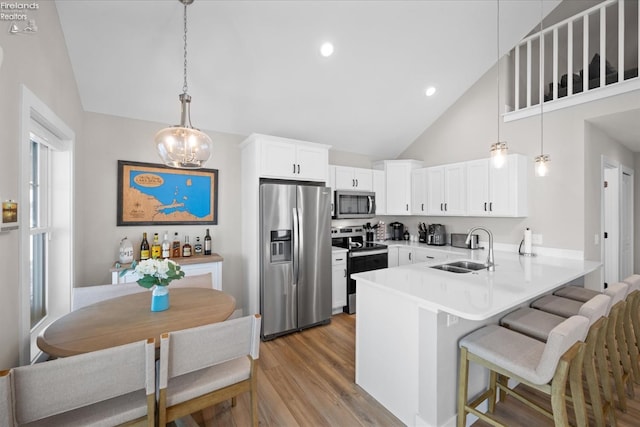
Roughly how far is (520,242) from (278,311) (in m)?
3.29

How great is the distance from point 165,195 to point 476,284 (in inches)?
131

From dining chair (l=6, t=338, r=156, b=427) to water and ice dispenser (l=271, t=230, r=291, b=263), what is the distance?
1.96 metres

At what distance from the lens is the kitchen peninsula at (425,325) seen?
1.68 m

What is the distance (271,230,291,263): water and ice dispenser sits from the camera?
3.22 m

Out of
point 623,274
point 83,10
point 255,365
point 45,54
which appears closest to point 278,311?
point 255,365

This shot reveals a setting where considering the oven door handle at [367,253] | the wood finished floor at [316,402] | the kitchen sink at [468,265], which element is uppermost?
the kitchen sink at [468,265]

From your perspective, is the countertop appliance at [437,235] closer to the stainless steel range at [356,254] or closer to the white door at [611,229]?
the stainless steel range at [356,254]

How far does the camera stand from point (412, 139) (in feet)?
16.2

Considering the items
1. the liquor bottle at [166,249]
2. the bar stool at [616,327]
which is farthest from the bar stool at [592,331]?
the liquor bottle at [166,249]

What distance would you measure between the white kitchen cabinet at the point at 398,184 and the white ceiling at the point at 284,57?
88 cm

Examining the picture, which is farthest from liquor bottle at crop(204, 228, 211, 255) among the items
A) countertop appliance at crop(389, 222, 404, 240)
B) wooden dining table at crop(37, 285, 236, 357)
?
countertop appliance at crop(389, 222, 404, 240)

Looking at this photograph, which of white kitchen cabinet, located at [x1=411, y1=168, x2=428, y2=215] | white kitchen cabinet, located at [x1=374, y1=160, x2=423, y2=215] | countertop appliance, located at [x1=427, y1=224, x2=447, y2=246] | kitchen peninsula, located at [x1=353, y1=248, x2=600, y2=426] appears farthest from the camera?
white kitchen cabinet, located at [x1=374, y1=160, x2=423, y2=215]

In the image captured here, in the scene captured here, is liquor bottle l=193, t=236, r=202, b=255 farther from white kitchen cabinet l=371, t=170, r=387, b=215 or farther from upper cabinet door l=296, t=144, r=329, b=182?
white kitchen cabinet l=371, t=170, r=387, b=215

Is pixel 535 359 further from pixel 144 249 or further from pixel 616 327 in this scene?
pixel 144 249
